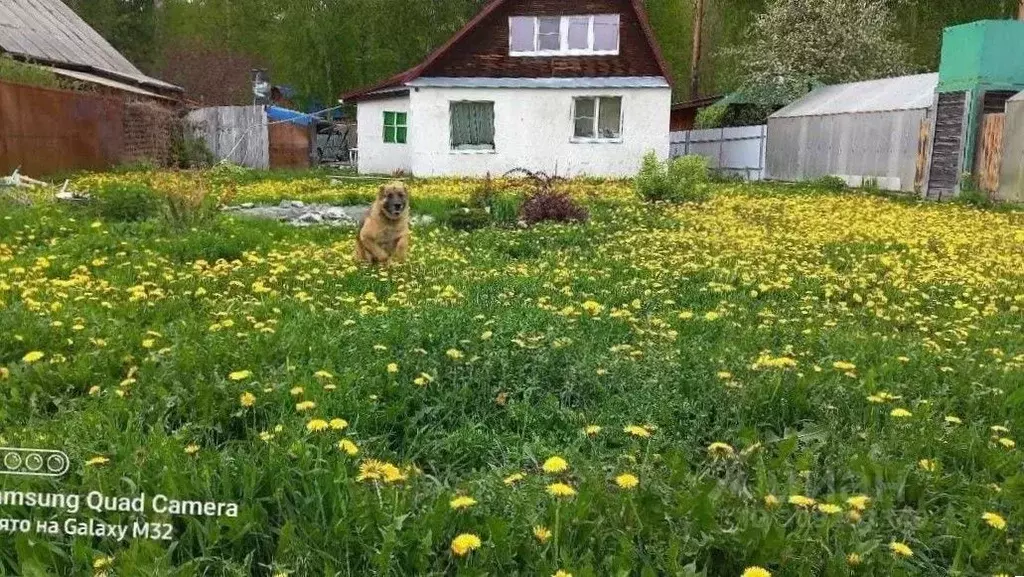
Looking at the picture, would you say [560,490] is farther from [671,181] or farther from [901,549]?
[671,181]

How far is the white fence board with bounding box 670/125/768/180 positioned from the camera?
92.1ft

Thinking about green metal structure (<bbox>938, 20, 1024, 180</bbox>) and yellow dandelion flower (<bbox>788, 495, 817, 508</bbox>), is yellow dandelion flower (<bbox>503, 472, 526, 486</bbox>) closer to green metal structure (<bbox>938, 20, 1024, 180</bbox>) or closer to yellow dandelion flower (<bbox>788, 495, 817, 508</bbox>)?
yellow dandelion flower (<bbox>788, 495, 817, 508</bbox>)

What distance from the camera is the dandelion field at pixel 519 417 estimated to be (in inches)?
94.0

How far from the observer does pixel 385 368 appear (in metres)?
3.79

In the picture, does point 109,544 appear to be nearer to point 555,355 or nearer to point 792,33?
point 555,355

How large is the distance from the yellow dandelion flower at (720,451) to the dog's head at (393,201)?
189 inches

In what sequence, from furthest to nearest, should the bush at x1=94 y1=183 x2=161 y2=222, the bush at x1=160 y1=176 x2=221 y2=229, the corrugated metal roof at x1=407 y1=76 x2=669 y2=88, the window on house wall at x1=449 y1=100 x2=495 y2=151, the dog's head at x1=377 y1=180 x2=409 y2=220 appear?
the window on house wall at x1=449 y1=100 x2=495 y2=151 → the corrugated metal roof at x1=407 y1=76 x2=669 y2=88 → the bush at x1=94 y1=183 x2=161 y2=222 → the bush at x1=160 y1=176 x2=221 y2=229 → the dog's head at x1=377 y1=180 x2=409 y2=220

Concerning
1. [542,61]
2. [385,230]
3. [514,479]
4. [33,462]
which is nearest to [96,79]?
[542,61]

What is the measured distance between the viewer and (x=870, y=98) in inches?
898

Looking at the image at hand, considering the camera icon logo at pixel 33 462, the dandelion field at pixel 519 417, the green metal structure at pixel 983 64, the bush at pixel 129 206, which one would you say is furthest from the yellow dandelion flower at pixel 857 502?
the green metal structure at pixel 983 64

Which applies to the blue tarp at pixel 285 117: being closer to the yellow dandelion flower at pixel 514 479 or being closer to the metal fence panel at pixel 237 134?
the metal fence panel at pixel 237 134

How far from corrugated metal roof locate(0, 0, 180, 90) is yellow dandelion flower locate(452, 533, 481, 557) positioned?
22.4 metres

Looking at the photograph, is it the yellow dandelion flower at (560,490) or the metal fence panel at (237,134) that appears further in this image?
the metal fence panel at (237,134)

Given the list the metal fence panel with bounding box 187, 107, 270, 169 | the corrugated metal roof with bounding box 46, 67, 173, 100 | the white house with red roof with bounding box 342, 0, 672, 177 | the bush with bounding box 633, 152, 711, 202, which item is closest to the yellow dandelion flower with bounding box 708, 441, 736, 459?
the bush with bounding box 633, 152, 711, 202
